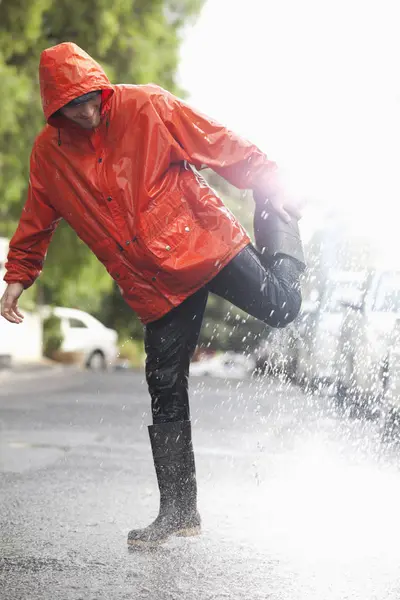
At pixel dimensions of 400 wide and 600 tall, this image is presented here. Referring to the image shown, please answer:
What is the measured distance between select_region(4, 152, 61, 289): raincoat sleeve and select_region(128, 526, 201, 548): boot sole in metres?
1.06

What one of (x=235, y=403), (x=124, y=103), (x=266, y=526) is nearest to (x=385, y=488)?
(x=266, y=526)

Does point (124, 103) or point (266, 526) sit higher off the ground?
point (124, 103)

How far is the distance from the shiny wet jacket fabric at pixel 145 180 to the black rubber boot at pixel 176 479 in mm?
471

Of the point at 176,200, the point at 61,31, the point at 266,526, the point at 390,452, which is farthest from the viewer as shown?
the point at 61,31

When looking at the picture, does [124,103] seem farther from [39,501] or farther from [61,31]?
[61,31]

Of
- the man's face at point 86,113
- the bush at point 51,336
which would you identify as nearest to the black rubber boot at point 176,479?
the man's face at point 86,113

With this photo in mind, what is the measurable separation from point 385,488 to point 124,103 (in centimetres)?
273

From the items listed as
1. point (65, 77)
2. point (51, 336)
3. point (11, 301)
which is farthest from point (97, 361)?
point (65, 77)

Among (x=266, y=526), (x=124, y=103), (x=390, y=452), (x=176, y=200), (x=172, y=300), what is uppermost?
(x=124, y=103)

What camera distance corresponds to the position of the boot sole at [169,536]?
4395 mm

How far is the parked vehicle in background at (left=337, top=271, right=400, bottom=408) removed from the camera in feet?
27.7

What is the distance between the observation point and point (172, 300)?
4352 millimetres

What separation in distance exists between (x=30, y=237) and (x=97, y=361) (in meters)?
22.1

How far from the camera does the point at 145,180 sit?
422 cm
